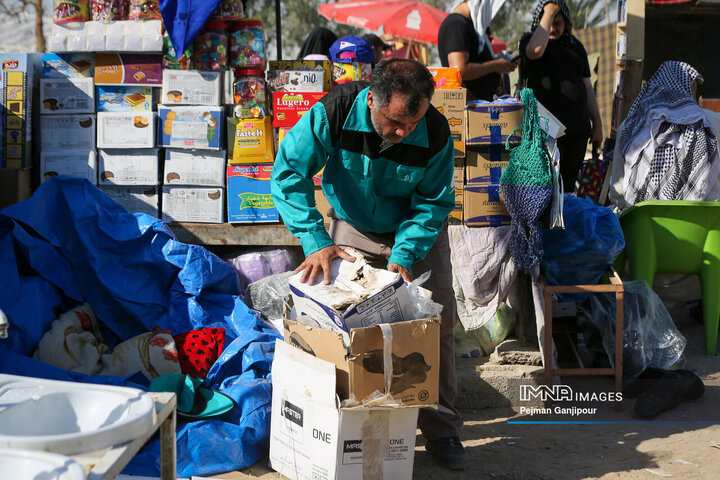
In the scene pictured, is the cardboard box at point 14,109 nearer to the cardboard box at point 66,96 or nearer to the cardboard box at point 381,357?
the cardboard box at point 66,96

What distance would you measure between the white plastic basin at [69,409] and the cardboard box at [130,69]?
11.0 feet

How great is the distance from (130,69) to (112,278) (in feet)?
5.16

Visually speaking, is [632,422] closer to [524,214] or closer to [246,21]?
[524,214]

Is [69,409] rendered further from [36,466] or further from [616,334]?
[616,334]

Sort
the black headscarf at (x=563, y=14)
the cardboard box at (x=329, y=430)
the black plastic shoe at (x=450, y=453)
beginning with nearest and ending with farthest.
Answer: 1. the cardboard box at (x=329, y=430)
2. the black plastic shoe at (x=450, y=453)
3. the black headscarf at (x=563, y=14)

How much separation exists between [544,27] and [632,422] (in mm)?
2746

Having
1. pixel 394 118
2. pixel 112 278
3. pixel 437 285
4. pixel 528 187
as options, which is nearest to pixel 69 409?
pixel 394 118

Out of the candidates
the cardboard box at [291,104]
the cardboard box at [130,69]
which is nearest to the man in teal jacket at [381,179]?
the cardboard box at [291,104]

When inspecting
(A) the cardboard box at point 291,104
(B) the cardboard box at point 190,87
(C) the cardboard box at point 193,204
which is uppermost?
(B) the cardboard box at point 190,87

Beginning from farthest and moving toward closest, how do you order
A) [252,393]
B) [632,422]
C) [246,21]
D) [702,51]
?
[702,51] → [246,21] → [632,422] → [252,393]

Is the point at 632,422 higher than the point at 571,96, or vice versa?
the point at 571,96

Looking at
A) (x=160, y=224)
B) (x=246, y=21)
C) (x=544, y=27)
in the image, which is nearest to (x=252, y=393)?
(x=160, y=224)

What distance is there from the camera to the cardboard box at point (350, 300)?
2701 millimetres

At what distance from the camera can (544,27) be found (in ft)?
17.0
